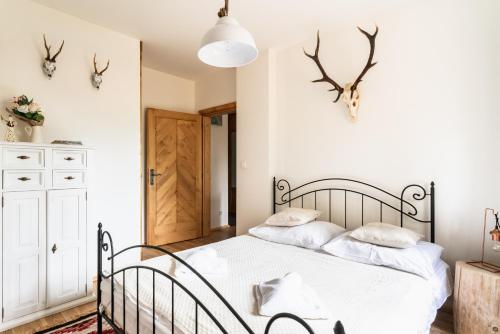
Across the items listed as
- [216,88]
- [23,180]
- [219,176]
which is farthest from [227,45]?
[219,176]

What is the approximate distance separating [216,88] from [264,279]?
130 inches

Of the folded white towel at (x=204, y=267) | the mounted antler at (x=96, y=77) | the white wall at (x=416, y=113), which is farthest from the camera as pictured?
the mounted antler at (x=96, y=77)

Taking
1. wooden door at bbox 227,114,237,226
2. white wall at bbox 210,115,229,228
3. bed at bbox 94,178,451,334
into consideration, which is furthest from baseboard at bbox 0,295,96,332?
wooden door at bbox 227,114,237,226

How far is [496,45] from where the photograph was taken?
6.49 ft

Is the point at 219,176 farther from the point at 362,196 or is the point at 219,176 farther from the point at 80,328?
the point at 80,328

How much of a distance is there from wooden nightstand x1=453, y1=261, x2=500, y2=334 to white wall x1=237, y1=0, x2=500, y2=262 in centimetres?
42

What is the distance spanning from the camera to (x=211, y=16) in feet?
8.61

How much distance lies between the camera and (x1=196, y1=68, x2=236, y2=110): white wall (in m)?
4.05

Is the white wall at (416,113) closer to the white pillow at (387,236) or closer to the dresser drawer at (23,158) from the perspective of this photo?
the white pillow at (387,236)

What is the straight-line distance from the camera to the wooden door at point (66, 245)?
2188 millimetres

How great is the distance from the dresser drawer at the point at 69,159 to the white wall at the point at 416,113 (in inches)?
75.4

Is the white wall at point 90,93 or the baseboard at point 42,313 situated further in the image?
the white wall at point 90,93

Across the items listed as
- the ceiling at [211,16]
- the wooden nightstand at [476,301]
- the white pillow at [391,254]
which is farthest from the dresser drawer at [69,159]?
the wooden nightstand at [476,301]

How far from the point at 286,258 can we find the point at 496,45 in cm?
216
